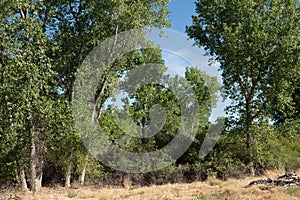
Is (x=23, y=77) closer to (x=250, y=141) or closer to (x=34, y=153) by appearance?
(x=34, y=153)

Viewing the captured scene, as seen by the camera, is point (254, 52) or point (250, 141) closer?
Result: point (254, 52)

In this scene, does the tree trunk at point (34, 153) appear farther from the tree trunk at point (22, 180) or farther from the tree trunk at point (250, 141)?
the tree trunk at point (250, 141)

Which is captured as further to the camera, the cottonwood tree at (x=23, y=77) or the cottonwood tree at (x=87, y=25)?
the cottonwood tree at (x=87, y=25)

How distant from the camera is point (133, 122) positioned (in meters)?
22.2

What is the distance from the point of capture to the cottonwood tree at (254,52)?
53.5 ft

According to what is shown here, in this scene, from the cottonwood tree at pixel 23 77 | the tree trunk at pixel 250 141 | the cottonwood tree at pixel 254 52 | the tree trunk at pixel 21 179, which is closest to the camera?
the cottonwood tree at pixel 23 77

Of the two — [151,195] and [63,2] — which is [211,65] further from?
[151,195]

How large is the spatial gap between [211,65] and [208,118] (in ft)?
22.6


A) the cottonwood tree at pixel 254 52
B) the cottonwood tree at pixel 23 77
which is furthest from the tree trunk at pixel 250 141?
the cottonwood tree at pixel 23 77

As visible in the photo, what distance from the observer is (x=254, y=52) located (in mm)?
16375

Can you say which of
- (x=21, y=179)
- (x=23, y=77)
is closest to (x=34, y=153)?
(x=21, y=179)

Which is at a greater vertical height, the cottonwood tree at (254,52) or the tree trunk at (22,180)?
the cottonwood tree at (254,52)

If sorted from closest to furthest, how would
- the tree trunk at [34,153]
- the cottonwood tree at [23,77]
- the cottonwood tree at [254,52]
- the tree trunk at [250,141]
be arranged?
the cottonwood tree at [23,77]
the tree trunk at [34,153]
the cottonwood tree at [254,52]
the tree trunk at [250,141]

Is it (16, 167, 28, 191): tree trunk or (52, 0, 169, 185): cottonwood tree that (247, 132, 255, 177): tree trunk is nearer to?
(52, 0, 169, 185): cottonwood tree
